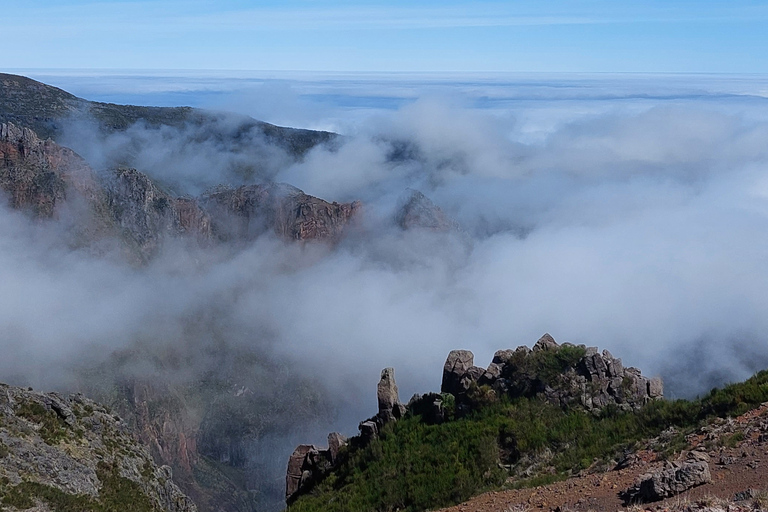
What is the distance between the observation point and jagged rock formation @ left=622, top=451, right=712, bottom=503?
17.8 m

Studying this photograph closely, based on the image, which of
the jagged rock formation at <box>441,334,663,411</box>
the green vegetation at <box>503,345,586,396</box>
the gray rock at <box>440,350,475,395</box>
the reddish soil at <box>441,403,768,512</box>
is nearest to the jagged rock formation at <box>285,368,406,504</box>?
the gray rock at <box>440,350,475,395</box>

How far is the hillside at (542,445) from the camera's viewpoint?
66.0 ft

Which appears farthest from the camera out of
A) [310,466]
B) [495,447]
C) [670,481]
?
[310,466]

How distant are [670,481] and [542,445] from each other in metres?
10.5

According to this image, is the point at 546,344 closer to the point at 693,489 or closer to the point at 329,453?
the point at 329,453

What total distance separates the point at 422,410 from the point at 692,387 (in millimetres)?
66716

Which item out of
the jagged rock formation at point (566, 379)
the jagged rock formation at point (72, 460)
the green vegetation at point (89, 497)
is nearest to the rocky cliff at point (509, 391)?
the jagged rock formation at point (566, 379)

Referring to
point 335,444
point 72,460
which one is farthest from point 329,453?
point 72,460

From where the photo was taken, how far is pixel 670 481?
17.9 m

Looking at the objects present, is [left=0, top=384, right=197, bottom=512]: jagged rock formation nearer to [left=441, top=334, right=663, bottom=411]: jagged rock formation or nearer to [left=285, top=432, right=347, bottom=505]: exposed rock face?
[left=285, top=432, right=347, bottom=505]: exposed rock face

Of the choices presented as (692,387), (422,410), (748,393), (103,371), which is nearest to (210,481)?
(103,371)

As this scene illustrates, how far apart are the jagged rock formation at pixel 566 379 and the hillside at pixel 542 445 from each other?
0.05 meters

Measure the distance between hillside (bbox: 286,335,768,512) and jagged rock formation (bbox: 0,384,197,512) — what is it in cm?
874

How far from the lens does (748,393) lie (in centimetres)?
2514
